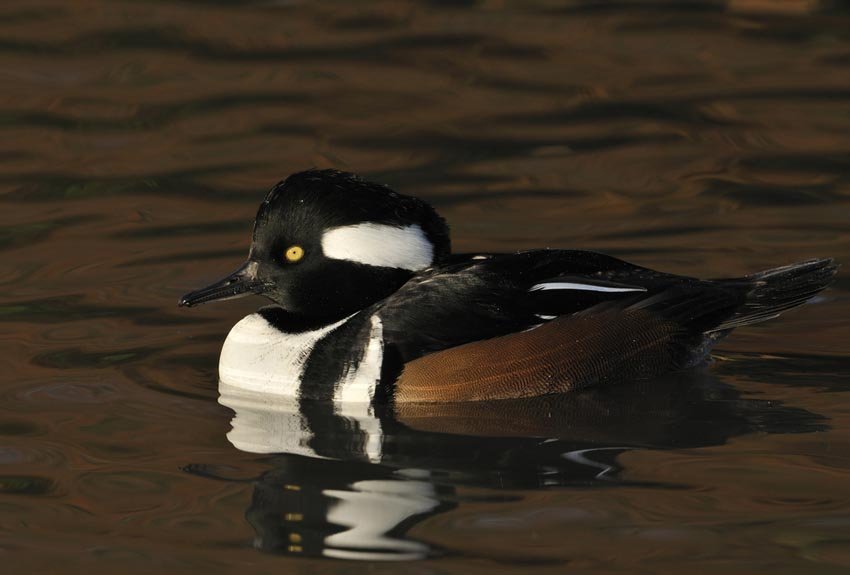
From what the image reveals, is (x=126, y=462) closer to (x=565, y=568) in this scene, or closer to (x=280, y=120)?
(x=565, y=568)

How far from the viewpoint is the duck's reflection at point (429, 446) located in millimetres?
6039

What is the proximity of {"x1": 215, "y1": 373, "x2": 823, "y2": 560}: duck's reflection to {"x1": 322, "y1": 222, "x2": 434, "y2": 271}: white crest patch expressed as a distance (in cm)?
69

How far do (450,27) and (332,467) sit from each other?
28.3 ft

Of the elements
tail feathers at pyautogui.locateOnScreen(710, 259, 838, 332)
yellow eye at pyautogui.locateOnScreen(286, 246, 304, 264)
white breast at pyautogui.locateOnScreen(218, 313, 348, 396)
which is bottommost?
white breast at pyautogui.locateOnScreen(218, 313, 348, 396)

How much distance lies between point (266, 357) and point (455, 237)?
9.31 feet

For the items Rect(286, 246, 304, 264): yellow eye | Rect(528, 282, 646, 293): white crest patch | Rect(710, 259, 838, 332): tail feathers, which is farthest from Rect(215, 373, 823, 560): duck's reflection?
Rect(286, 246, 304, 264): yellow eye

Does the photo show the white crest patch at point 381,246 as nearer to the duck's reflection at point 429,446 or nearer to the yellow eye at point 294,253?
the yellow eye at point 294,253

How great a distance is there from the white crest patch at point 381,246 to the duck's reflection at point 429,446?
69 centimetres

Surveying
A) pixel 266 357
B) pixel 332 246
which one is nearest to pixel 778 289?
pixel 332 246

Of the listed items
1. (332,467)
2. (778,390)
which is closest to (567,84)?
(778,390)

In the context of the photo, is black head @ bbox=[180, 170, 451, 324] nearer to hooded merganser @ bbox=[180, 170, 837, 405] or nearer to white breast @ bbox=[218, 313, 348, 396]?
hooded merganser @ bbox=[180, 170, 837, 405]

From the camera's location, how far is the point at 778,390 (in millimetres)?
7680

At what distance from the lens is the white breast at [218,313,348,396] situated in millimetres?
7645

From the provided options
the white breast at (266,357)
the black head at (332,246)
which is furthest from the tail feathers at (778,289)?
the white breast at (266,357)
